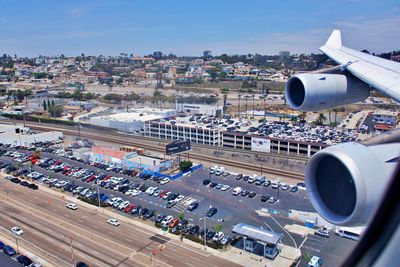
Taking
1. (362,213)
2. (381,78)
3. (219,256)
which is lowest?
(219,256)

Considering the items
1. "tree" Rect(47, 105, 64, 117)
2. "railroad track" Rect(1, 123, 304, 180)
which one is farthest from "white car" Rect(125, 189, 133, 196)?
"tree" Rect(47, 105, 64, 117)

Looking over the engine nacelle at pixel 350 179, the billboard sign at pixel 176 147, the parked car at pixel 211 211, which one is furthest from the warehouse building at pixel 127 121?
the engine nacelle at pixel 350 179

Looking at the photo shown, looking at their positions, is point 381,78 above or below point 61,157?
above

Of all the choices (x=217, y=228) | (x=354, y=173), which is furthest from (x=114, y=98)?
(x=354, y=173)

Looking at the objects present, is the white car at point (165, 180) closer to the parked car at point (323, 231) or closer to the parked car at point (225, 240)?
the parked car at point (225, 240)

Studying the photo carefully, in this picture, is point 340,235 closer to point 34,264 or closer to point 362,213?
point 34,264

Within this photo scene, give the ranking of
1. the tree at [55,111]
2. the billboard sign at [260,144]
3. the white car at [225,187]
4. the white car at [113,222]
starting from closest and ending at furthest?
1. the white car at [113,222]
2. the white car at [225,187]
3. the billboard sign at [260,144]
4. the tree at [55,111]

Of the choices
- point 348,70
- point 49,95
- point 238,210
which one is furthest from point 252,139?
point 49,95
